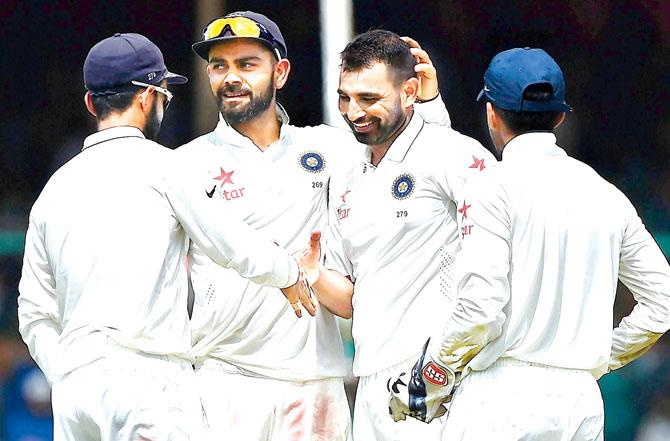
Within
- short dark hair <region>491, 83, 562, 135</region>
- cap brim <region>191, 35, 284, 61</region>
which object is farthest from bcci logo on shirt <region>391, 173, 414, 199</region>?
cap brim <region>191, 35, 284, 61</region>

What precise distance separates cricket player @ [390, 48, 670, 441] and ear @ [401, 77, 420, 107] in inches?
27.9

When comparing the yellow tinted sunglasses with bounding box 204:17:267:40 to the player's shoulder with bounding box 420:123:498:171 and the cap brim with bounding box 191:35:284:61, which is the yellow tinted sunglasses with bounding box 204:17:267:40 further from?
the player's shoulder with bounding box 420:123:498:171

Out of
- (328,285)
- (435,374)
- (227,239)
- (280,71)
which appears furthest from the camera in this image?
(280,71)

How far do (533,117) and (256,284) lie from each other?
122 cm

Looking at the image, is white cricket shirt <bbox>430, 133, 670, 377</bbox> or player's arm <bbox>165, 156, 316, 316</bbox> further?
player's arm <bbox>165, 156, 316, 316</bbox>

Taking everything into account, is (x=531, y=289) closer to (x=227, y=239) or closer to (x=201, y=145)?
(x=227, y=239)

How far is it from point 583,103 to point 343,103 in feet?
10.1

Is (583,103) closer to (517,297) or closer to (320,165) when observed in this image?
(320,165)

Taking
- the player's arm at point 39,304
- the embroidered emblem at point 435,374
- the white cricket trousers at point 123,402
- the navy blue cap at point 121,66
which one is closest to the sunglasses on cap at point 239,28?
the navy blue cap at point 121,66

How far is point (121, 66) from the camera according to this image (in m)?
4.84

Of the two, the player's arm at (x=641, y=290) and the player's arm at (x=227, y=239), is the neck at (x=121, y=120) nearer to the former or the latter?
the player's arm at (x=227, y=239)

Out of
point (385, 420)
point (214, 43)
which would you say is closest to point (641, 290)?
point (385, 420)

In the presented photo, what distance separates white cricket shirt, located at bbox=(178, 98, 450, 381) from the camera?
210 inches

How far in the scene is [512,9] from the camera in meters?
8.02
